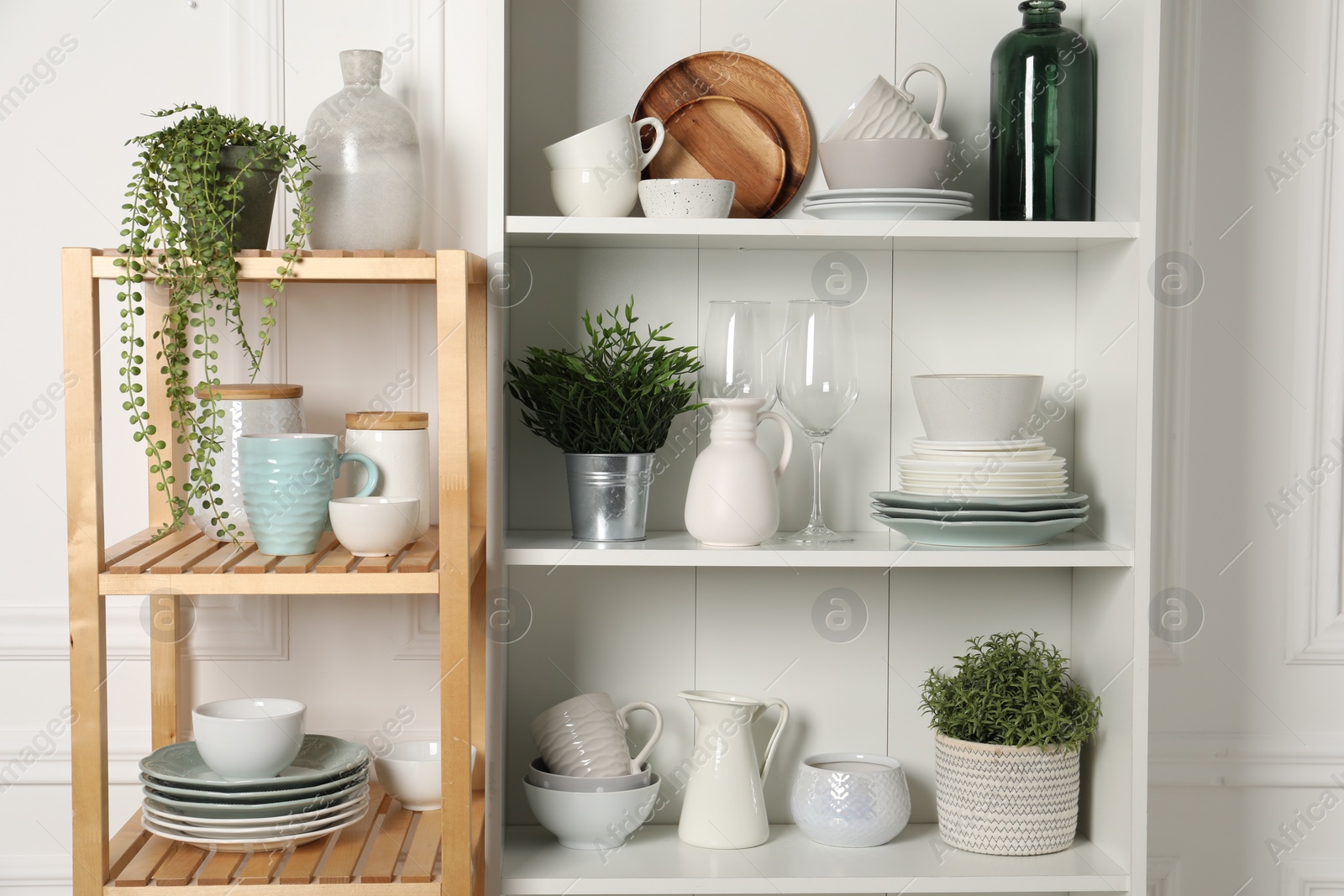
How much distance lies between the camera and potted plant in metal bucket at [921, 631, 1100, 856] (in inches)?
52.5

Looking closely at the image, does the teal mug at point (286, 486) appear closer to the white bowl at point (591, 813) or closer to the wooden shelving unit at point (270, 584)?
the wooden shelving unit at point (270, 584)

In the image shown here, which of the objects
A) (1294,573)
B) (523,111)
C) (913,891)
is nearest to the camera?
(913,891)

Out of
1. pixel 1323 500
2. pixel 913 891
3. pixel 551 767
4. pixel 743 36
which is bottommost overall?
pixel 913 891

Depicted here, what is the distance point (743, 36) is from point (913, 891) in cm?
115

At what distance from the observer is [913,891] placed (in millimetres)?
1295

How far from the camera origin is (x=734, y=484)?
1.30 metres

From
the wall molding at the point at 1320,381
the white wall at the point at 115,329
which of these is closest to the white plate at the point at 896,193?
the white wall at the point at 115,329

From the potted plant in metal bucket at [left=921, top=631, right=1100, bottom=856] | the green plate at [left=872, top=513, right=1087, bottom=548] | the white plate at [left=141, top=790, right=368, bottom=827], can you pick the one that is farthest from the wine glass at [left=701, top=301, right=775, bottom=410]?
the white plate at [left=141, top=790, right=368, bottom=827]

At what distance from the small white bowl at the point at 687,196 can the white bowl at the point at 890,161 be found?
146mm

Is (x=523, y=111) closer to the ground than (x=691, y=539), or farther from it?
farther from it

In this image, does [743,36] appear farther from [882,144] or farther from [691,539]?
[691,539]

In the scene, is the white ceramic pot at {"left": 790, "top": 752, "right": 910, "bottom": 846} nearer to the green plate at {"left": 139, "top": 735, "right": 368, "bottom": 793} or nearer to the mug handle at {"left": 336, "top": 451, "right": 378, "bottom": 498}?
the green plate at {"left": 139, "top": 735, "right": 368, "bottom": 793}

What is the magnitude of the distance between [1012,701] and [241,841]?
939 mm

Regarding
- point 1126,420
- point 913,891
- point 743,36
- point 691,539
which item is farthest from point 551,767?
point 743,36
